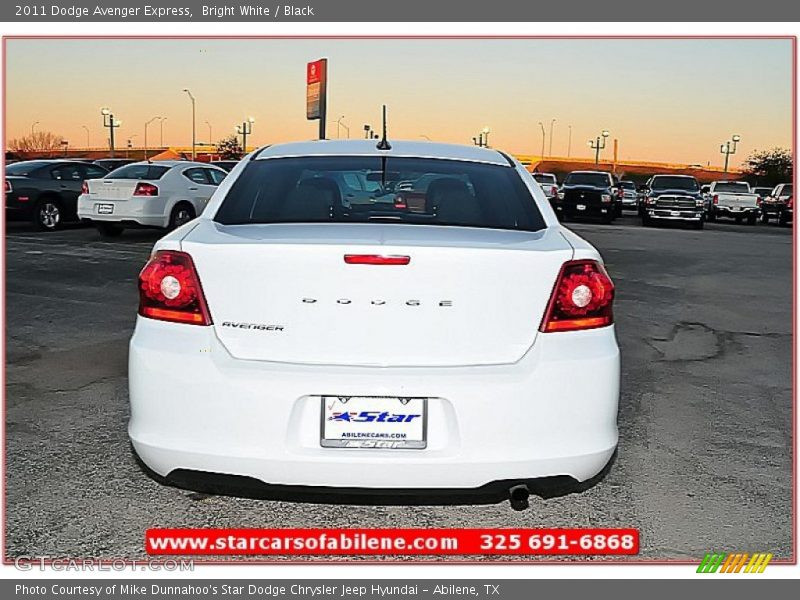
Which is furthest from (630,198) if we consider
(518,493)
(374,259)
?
(374,259)

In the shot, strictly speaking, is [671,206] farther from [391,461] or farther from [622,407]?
[391,461]

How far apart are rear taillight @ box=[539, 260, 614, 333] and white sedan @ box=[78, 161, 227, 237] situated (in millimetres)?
14087

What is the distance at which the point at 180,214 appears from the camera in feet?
56.4

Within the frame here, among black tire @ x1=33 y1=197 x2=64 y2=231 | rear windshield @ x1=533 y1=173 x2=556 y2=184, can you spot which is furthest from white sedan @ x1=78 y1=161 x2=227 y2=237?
rear windshield @ x1=533 y1=173 x2=556 y2=184

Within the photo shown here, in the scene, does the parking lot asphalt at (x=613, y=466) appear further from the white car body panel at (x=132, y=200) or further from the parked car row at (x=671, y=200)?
the parked car row at (x=671, y=200)

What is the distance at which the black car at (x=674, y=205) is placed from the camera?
27.6 metres

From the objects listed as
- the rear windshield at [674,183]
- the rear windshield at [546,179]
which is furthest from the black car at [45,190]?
the rear windshield at [546,179]

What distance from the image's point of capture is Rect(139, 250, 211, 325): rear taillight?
3332 millimetres

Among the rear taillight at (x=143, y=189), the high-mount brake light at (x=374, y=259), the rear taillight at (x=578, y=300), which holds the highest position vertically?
the high-mount brake light at (x=374, y=259)

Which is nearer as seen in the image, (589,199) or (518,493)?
(518,493)

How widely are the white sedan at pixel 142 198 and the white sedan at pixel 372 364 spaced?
13714 millimetres

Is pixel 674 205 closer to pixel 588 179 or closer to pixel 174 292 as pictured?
pixel 588 179

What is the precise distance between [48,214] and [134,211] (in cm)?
296

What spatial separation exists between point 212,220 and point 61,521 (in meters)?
1.40
